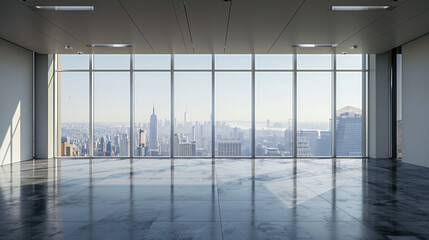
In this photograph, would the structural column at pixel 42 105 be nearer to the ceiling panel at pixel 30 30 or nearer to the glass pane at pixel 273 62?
the ceiling panel at pixel 30 30

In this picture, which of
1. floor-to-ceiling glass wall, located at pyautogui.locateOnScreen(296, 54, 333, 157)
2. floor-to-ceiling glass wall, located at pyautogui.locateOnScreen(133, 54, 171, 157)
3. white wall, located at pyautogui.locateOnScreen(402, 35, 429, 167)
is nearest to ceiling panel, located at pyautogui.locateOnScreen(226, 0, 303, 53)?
floor-to-ceiling glass wall, located at pyautogui.locateOnScreen(296, 54, 333, 157)

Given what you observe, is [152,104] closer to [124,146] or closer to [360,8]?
[124,146]

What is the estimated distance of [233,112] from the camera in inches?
647

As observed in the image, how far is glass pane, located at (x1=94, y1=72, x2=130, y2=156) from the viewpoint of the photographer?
1641cm

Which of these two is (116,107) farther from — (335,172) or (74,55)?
(335,172)

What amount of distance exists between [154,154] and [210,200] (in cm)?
941

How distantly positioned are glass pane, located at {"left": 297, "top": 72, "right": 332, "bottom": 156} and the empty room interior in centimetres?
7

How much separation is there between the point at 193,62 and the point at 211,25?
5239 millimetres

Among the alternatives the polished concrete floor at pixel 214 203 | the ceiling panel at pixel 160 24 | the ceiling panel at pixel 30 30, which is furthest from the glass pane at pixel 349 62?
the ceiling panel at pixel 30 30

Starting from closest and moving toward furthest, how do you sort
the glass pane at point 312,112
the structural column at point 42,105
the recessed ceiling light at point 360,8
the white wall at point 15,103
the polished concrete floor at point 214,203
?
the polished concrete floor at point 214,203, the recessed ceiling light at point 360,8, the white wall at point 15,103, the structural column at point 42,105, the glass pane at point 312,112

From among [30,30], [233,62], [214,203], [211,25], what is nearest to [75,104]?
[30,30]

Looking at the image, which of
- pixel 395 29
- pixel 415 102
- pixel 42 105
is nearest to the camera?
pixel 395 29

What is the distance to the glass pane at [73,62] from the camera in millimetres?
16422

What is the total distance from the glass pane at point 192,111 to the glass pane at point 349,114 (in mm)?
6311
